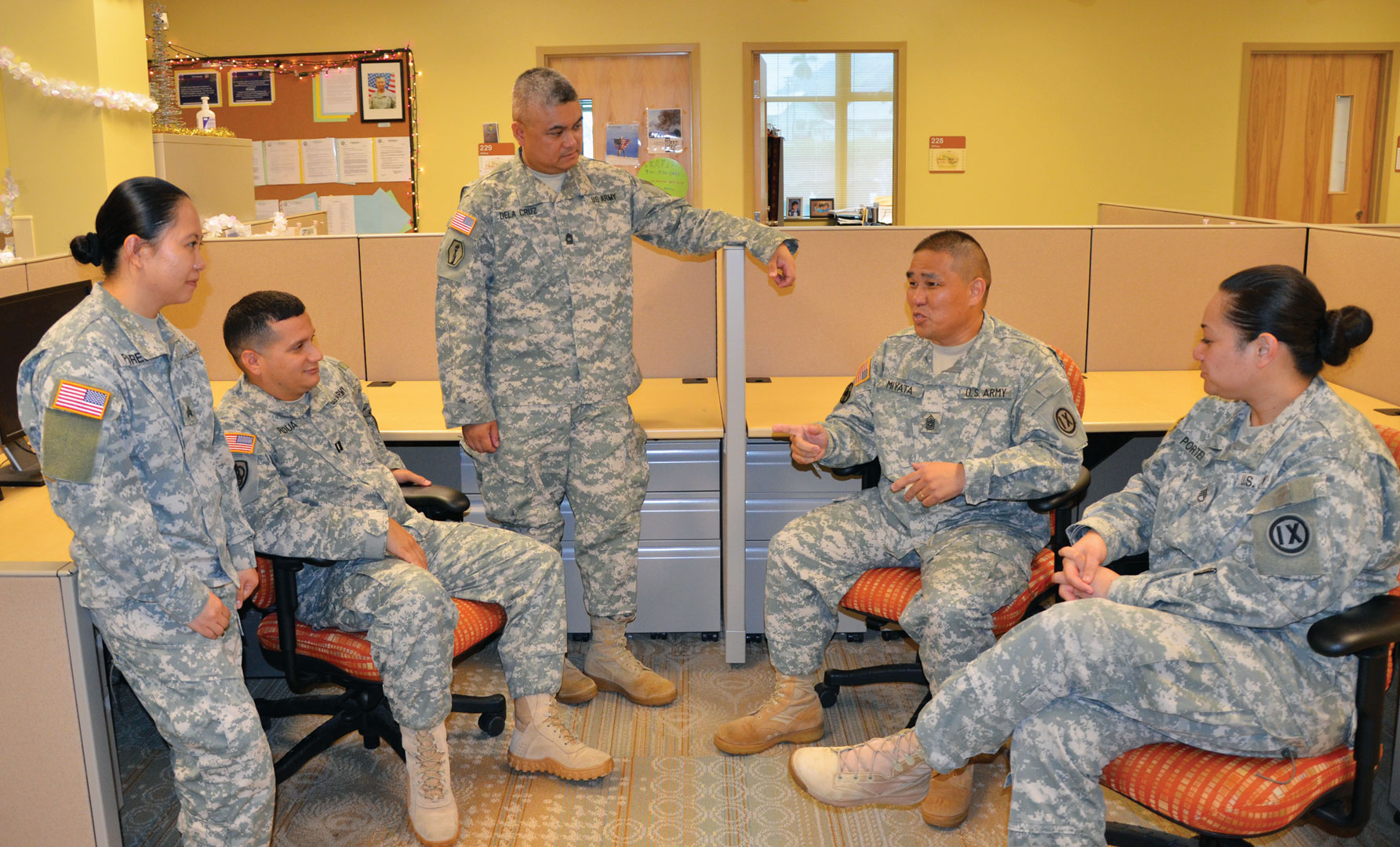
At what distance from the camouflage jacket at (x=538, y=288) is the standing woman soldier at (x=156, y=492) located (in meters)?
0.77

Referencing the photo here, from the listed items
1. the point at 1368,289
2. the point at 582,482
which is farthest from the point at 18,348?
the point at 1368,289

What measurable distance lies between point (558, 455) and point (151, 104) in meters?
3.10

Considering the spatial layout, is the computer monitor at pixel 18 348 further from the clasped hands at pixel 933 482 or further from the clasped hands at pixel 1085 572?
the clasped hands at pixel 1085 572

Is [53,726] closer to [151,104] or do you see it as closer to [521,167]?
[521,167]

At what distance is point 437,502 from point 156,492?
76cm

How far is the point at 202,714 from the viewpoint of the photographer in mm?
1730

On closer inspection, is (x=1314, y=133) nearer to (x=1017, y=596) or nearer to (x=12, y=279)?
(x=1017, y=596)

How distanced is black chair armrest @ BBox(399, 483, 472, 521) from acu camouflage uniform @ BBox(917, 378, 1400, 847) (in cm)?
115

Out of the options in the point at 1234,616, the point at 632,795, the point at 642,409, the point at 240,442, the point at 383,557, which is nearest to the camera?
the point at 1234,616

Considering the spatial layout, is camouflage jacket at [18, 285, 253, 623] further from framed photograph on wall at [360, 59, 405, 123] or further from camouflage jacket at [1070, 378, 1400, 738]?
framed photograph on wall at [360, 59, 405, 123]

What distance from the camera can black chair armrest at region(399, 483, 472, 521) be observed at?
2.40 meters

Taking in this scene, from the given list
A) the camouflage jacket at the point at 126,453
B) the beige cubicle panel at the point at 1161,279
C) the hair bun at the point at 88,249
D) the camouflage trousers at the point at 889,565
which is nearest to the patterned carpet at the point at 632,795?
the camouflage trousers at the point at 889,565

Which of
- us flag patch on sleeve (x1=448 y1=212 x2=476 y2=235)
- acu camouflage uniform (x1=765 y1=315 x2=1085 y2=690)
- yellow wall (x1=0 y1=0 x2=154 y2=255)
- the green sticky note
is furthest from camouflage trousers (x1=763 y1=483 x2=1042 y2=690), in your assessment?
yellow wall (x1=0 y1=0 x2=154 y2=255)

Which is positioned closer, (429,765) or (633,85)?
(429,765)
